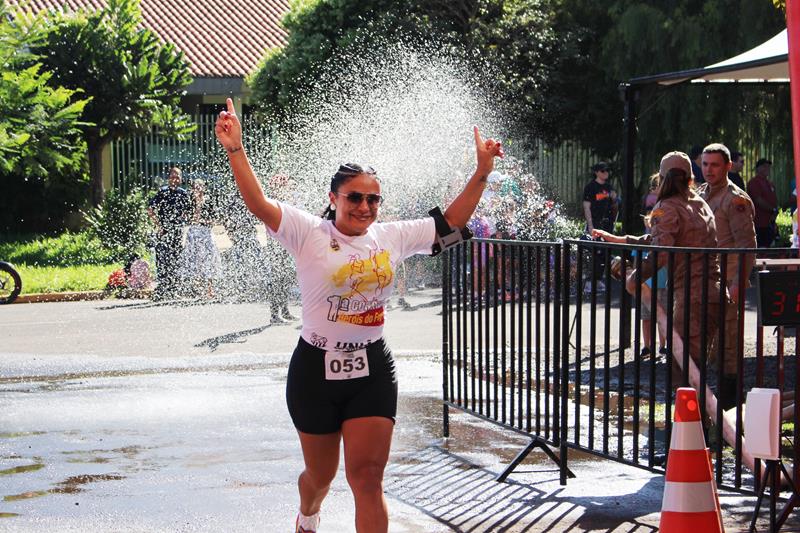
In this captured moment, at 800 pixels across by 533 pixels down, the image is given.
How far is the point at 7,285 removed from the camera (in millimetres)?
19047

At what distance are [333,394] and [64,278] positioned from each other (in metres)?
16.6

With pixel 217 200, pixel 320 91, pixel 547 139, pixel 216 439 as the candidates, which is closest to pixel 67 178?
pixel 320 91

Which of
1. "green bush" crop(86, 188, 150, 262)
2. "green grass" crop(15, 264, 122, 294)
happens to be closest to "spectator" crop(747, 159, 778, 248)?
"green grass" crop(15, 264, 122, 294)

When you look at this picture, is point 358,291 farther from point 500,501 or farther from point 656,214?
point 656,214

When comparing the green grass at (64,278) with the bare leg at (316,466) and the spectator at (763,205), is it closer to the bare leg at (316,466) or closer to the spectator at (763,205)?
the spectator at (763,205)

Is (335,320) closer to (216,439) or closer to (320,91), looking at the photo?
(216,439)

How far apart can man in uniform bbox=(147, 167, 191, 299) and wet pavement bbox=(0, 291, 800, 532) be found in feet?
18.3

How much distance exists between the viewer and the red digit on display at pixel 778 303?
5477 mm

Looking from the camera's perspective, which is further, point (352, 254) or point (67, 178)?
point (67, 178)

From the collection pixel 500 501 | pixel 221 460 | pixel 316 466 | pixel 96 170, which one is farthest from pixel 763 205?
pixel 96 170

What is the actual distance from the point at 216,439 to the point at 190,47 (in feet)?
104

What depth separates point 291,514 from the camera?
6398mm

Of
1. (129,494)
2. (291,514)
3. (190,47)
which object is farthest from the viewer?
(190,47)

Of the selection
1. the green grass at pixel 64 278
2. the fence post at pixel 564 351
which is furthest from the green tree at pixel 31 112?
the fence post at pixel 564 351
